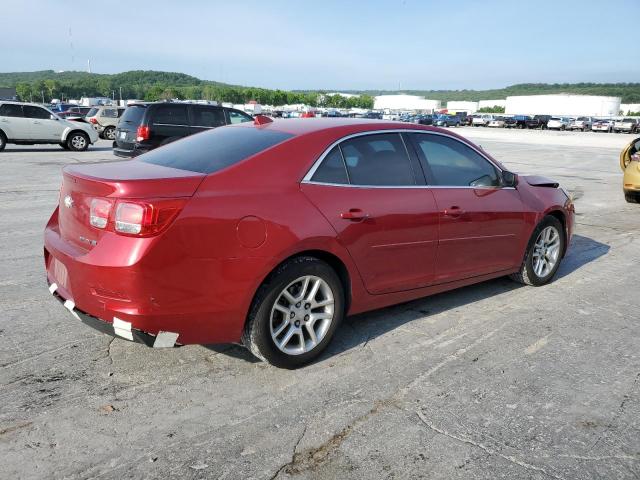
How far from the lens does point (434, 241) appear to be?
14.1 ft

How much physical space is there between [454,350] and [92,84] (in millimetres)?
187492

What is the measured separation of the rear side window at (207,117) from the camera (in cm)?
1433

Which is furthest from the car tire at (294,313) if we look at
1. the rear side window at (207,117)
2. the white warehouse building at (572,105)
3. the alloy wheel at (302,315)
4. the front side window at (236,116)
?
the white warehouse building at (572,105)

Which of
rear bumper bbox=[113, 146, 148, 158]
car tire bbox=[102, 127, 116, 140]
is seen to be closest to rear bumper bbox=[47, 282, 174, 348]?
rear bumper bbox=[113, 146, 148, 158]

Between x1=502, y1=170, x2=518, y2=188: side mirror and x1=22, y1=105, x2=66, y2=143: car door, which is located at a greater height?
x1=502, y1=170, x2=518, y2=188: side mirror

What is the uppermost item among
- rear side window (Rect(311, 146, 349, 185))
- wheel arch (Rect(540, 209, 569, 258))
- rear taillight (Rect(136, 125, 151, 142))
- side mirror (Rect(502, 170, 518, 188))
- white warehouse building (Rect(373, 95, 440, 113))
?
white warehouse building (Rect(373, 95, 440, 113))

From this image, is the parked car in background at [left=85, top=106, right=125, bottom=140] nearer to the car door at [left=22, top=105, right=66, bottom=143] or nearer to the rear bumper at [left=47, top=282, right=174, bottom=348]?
the car door at [left=22, top=105, right=66, bottom=143]

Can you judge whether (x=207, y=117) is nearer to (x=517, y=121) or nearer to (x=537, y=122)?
(x=537, y=122)

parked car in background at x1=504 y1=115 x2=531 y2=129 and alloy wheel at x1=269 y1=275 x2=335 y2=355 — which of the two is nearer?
alloy wheel at x1=269 y1=275 x2=335 y2=355

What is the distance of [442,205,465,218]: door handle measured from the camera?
435cm

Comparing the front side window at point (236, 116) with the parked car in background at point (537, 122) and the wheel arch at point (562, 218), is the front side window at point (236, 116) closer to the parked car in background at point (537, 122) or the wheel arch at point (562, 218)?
the wheel arch at point (562, 218)

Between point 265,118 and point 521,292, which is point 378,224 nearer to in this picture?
point 265,118

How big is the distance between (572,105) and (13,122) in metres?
131

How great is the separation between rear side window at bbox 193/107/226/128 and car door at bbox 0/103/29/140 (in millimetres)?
8511
